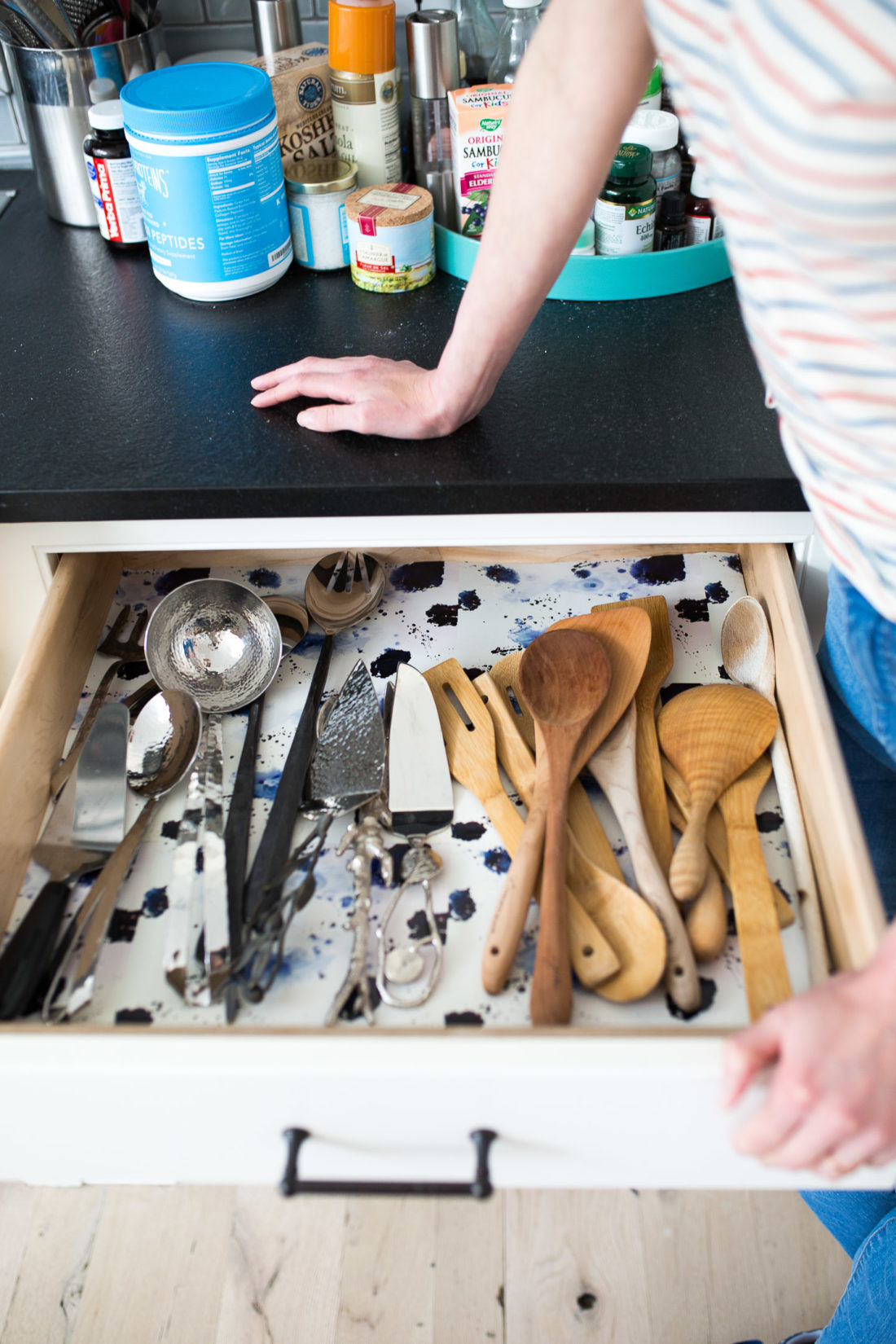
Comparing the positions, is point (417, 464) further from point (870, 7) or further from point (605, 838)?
point (870, 7)

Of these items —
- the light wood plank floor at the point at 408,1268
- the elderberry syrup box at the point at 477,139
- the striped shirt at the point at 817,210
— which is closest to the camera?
the striped shirt at the point at 817,210

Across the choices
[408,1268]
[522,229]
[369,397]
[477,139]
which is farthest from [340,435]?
[408,1268]

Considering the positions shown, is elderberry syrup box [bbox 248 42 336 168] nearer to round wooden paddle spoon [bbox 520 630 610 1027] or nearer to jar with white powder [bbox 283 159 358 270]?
jar with white powder [bbox 283 159 358 270]

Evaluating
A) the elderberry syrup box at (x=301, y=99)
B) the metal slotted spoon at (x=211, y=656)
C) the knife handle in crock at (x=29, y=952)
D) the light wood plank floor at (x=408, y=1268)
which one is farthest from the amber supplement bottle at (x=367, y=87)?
the light wood plank floor at (x=408, y=1268)

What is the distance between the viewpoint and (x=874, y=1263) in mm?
756

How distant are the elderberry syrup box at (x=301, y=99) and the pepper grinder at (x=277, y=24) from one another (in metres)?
0.03

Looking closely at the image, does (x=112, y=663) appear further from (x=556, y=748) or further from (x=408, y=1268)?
(x=408, y=1268)

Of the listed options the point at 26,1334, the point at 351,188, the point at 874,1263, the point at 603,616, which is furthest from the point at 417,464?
the point at 26,1334

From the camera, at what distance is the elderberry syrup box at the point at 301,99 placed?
2.85ft

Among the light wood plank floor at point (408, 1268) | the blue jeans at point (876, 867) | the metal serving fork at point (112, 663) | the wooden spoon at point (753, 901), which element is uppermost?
the metal serving fork at point (112, 663)

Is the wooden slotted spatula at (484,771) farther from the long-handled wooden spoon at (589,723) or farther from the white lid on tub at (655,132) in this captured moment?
the white lid on tub at (655,132)

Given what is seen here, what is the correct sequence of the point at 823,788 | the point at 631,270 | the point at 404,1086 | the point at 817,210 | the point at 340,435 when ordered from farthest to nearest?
1. the point at 631,270
2. the point at 340,435
3. the point at 823,788
4. the point at 404,1086
5. the point at 817,210

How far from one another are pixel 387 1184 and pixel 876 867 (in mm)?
416

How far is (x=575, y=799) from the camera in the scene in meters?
0.72
